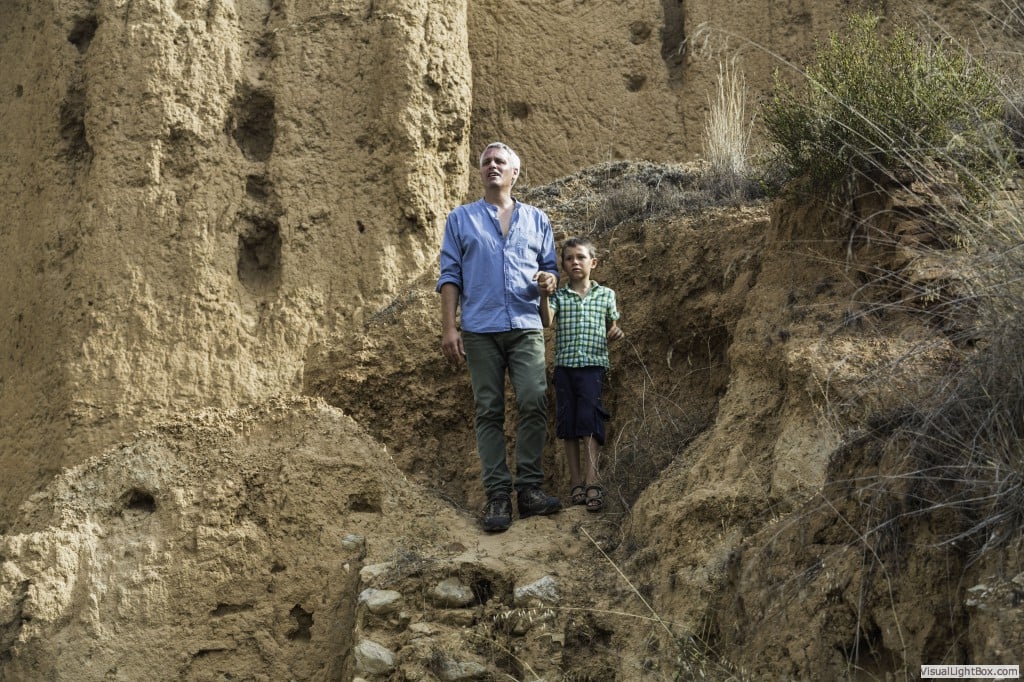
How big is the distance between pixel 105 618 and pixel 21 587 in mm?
394

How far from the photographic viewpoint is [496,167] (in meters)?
6.54

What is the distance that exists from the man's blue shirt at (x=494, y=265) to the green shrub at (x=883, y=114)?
1.24 metres

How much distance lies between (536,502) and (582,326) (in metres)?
0.85

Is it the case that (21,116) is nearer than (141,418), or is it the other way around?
(141,418)

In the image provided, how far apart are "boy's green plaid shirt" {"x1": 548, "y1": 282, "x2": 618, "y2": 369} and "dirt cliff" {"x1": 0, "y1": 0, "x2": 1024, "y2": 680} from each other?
49 cm

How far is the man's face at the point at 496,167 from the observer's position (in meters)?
6.54

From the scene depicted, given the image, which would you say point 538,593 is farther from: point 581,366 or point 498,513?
point 581,366

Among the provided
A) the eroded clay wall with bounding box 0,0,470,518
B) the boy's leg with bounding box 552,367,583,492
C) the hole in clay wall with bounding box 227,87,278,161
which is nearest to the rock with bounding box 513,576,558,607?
the boy's leg with bounding box 552,367,583,492

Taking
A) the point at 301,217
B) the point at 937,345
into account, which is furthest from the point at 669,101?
the point at 937,345

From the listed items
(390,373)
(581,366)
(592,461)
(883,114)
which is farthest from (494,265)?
(883,114)

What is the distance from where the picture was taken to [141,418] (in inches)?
288

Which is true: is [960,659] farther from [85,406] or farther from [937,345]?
[85,406]

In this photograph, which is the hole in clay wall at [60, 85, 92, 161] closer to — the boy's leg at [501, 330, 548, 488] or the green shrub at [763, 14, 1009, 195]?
the boy's leg at [501, 330, 548, 488]

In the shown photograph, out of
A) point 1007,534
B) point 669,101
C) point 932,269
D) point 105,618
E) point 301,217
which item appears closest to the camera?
point 1007,534
